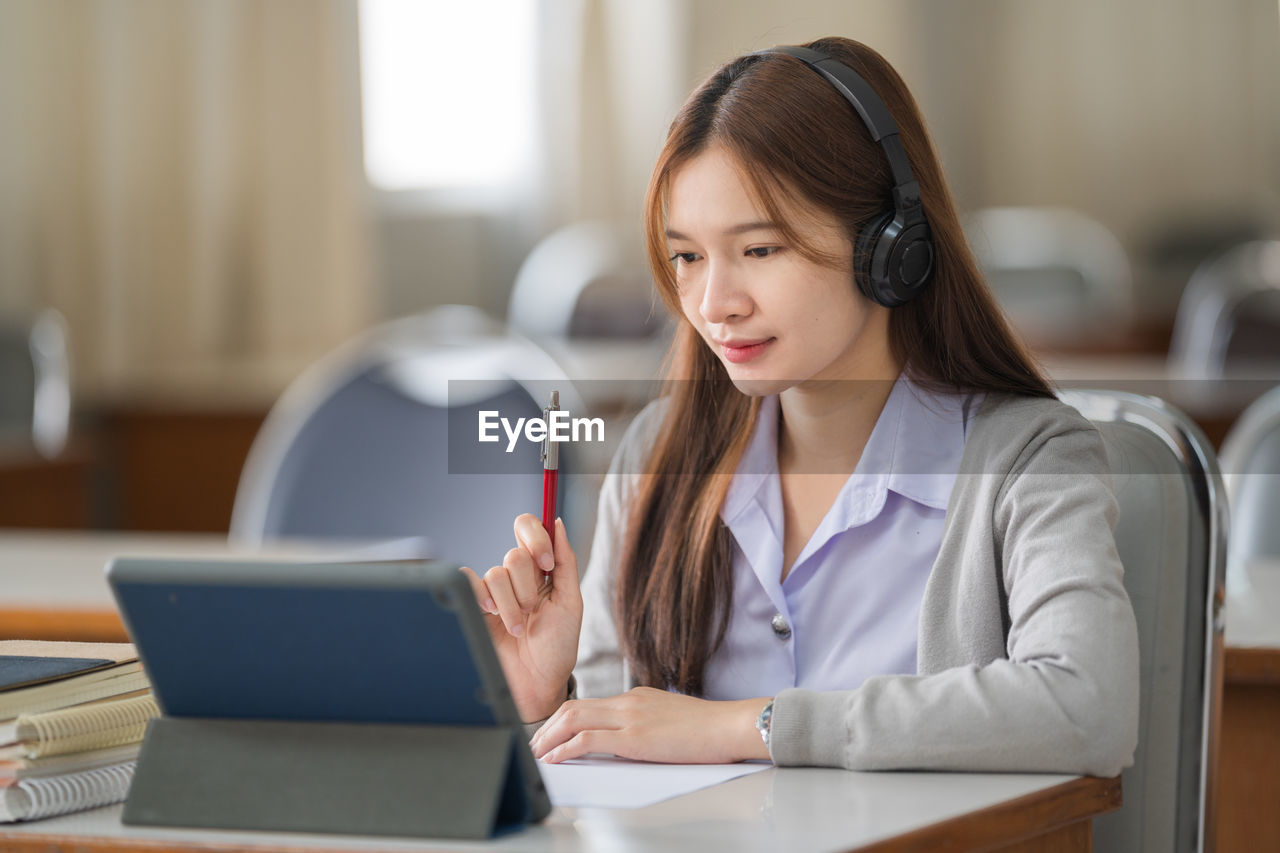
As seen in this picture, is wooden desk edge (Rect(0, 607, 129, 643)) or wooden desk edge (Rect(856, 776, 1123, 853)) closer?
wooden desk edge (Rect(856, 776, 1123, 853))

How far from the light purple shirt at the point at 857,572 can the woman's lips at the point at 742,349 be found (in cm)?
14

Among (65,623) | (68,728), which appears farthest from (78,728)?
(65,623)

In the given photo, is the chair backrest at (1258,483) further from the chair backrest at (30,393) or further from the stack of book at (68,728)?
the chair backrest at (30,393)

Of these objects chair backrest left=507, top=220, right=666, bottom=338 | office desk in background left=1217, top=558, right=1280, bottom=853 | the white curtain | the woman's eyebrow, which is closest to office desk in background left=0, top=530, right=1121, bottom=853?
the woman's eyebrow

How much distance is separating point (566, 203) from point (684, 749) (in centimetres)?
403

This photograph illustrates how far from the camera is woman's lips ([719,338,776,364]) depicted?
97 centimetres

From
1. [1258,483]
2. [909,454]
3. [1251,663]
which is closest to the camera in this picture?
[909,454]

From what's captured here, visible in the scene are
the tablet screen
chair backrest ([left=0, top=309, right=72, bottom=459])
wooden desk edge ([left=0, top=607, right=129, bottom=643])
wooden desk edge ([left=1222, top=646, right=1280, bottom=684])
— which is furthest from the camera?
chair backrest ([left=0, top=309, right=72, bottom=459])

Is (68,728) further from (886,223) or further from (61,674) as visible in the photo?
(886,223)

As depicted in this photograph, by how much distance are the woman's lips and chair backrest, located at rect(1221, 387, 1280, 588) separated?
0.96 m

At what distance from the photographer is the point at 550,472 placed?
917 mm

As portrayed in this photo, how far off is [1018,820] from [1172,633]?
34 cm

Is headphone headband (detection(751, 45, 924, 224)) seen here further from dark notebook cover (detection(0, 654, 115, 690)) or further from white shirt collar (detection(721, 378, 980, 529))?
dark notebook cover (detection(0, 654, 115, 690))

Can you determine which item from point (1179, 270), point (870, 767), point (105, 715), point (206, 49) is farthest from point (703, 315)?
point (1179, 270)
